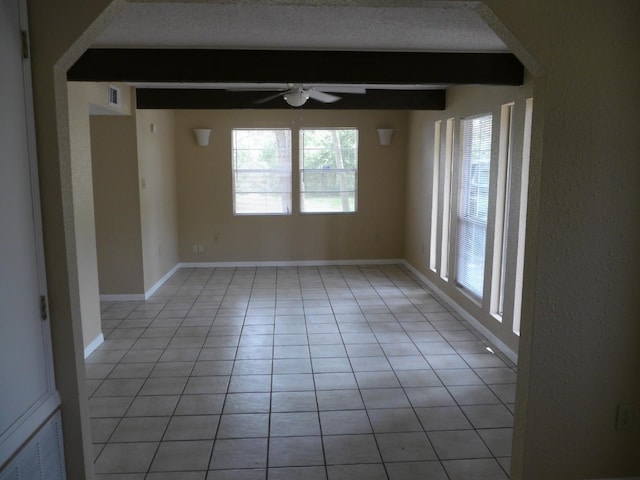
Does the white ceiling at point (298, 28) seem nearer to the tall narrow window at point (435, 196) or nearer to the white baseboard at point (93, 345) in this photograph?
the white baseboard at point (93, 345)

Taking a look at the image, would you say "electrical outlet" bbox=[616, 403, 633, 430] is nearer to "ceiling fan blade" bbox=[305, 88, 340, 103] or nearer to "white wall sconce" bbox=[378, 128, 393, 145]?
"ceiling fan blade" bbox=[305, 88, 340, 103]

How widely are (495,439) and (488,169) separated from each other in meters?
2.61

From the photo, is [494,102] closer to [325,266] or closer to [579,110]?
[579,110]

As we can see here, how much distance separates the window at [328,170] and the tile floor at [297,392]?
227cm

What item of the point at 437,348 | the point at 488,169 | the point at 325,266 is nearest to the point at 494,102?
the point at 488,169

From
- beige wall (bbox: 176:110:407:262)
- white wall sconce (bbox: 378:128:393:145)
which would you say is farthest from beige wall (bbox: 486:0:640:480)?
beige wall (bbox: 176:110:407:262)

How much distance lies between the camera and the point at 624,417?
7.82ft

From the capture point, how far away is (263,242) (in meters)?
8.09

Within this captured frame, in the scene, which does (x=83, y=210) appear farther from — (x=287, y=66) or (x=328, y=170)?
(x=328, y=170)

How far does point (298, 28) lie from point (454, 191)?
3173mm

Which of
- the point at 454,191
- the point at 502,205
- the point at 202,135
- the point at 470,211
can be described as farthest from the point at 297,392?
the point at 202,135

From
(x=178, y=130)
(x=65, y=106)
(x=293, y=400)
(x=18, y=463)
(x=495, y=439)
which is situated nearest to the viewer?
(x=18, y=463)

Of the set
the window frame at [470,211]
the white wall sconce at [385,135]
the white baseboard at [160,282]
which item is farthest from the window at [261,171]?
the window frame at [470,211]

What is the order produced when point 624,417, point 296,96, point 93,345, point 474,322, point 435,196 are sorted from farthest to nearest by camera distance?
1. point 435,196
2. point 474,322
3. point 296,96
4. point 93,345
5. point 624,417
